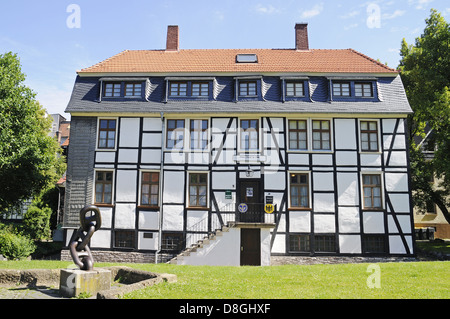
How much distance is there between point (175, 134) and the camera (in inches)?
736

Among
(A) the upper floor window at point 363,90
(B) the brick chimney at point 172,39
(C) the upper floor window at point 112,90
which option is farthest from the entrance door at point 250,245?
(B) the brick chimney at point 172,39

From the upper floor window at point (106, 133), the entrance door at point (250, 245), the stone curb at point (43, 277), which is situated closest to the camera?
the stone curb at point (43, 277)

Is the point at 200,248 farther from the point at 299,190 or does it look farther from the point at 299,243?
the point at 299,190

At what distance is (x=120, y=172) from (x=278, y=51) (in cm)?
1177

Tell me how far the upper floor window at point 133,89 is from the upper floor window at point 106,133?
67.3 inches

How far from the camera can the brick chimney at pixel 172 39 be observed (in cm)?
2282

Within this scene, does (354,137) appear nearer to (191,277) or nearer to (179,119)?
(179,119)

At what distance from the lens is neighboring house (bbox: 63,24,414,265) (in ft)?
57.7

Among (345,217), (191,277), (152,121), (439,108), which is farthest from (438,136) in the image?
(191,277)

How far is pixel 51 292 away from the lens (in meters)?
9.30

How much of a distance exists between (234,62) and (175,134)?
226 inches

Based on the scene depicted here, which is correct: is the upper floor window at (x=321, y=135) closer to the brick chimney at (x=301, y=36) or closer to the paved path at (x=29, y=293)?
the brick chimney at (x=301, y=36)

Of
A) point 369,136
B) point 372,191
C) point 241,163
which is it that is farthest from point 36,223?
point 369,136

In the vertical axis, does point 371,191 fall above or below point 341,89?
below
